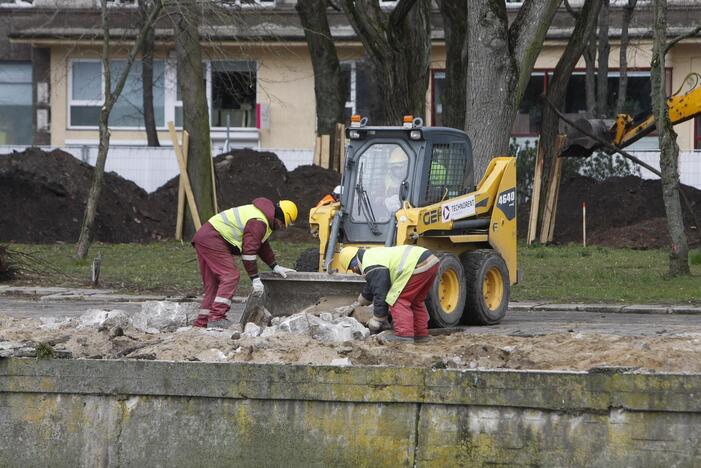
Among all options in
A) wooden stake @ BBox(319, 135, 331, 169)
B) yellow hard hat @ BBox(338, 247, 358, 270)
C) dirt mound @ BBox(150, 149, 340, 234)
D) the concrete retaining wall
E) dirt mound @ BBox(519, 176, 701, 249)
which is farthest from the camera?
wooden stake @ BBox(319, 135, 331, 169)

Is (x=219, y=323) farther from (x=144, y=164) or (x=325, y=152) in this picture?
(x=144, y=164)

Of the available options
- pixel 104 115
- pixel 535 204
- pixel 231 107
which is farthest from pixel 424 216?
pixel 231 107

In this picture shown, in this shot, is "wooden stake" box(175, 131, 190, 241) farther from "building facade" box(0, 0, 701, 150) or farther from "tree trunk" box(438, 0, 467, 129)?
"building facade" box(0, 0, 701, 150)

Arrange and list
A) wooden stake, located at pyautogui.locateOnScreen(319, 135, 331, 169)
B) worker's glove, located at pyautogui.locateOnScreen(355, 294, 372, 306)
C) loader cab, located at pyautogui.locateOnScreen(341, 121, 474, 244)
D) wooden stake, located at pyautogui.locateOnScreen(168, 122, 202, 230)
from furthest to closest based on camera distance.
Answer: wooden stake, located at pyautogui.locateOnScreen(319, 135, 331, 169), wooden stake, located at pyautogui.locateOnScreen(168, 122, 202, 230), loader cab, located at pyautogui.locateOnScreen(341, 121, 474, 244), worker's glove, located at pyautogui.locateOnScreen(355, 294, 372, 306)

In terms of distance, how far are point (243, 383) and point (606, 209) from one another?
72.0ft

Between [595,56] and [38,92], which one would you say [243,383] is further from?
[38,92]

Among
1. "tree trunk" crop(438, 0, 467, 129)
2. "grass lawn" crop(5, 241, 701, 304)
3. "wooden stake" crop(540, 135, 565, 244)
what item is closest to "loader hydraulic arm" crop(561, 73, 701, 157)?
"grass lawn" crop(5, 241, 701, 304)

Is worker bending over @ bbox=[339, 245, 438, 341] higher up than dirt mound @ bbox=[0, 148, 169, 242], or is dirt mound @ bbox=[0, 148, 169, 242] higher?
dirt mound @ bbox=[0, 148, 169, 242]

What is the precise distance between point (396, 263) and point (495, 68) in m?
8.36

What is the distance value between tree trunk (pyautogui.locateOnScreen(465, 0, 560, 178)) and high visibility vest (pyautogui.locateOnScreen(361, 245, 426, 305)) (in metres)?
7.86

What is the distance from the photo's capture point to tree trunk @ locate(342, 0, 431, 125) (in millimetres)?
24250

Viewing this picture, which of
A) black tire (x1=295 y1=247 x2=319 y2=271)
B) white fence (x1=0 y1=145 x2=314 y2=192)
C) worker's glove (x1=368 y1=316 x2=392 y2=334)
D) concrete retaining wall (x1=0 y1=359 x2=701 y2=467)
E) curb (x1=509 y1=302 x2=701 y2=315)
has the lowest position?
concrete retaining wall (x1=0 y1=359 x2=701 y2=467)

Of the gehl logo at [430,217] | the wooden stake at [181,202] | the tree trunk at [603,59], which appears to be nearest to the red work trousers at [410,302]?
the gehl logo at [430,217]

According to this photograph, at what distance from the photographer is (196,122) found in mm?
26625
